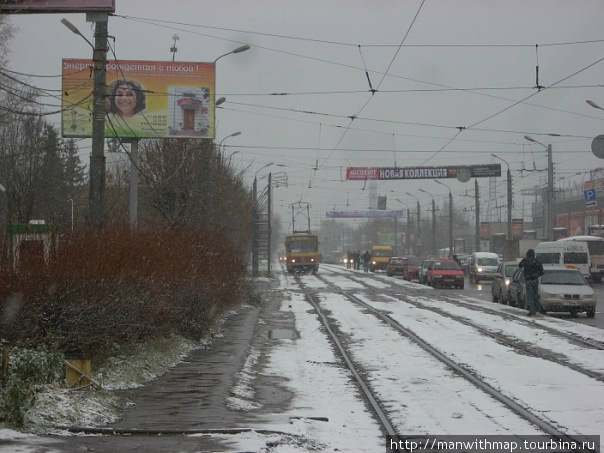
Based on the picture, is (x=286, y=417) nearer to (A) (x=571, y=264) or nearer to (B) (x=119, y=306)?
(B) (x=119, y=306)

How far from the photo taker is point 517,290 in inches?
1140

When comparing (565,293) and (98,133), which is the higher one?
(98,133)

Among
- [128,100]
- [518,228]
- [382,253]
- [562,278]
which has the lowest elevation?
[382,253]

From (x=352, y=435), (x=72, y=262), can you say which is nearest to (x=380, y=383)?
(x=352, y=435)

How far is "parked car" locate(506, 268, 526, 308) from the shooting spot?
93.0 feet

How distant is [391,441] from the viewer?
8.53 m

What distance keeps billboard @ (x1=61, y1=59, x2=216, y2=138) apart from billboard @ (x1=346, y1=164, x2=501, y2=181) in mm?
27404

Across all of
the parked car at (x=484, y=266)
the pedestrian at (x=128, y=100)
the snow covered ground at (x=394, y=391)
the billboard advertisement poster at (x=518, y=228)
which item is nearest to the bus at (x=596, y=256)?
the parked car at (x=484, y=266)

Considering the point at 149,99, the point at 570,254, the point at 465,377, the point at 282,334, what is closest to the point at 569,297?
the point at 282,334

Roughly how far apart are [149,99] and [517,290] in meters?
15.6

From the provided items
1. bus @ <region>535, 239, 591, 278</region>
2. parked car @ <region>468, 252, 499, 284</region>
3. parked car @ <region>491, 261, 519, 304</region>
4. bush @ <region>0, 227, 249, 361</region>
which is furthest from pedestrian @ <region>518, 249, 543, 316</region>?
parked car @ <region>468, 252, 499, 284</region>

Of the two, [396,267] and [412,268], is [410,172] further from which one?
[396,267]

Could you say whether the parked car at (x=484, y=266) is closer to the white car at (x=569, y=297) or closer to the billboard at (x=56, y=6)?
the white car at (x=569, y=297)

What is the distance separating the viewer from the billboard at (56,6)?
1900 cm
